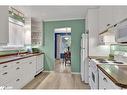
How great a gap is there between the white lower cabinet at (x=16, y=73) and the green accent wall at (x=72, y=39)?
183 cm

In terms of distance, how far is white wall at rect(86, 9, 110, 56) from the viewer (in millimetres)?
4500

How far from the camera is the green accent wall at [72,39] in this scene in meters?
6.05

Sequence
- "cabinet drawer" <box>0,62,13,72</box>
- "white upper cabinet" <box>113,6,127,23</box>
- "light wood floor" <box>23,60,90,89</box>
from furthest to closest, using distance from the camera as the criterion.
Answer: "light wood floor" <box>23,60,90,89</box> → "cabinet drawer" <box>0,62,13,72</box> → "white upper cabinet" <box>113,6,127,23</box>

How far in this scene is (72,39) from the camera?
6.10 meters

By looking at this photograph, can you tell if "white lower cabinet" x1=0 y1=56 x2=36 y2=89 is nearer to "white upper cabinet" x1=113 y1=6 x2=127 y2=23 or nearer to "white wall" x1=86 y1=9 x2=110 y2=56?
"white wall" x1=86 y1=9 x2=110 y2=56

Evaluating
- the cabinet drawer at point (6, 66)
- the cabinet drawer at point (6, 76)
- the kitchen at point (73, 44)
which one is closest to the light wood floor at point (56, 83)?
the kitchen at point (73, 44)

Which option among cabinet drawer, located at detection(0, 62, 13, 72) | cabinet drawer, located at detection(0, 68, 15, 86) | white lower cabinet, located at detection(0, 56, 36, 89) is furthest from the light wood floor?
cabinet drawer, located at detection(0, 62, 13, 72)

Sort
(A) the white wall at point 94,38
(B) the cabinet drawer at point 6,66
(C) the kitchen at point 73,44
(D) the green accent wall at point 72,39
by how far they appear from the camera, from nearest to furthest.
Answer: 1. (C) the kitchen at point 73,44
2. (B) the cabinet drawer at point 6,66
3. (A) the white wall at point 94,38
4. (D) the green accent wall at point 72,39

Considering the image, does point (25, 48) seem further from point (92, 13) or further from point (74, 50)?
point (92, 13)

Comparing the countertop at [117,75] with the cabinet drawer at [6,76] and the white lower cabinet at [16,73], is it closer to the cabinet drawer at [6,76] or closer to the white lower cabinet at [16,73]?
the white lower cabinet at [16,73]

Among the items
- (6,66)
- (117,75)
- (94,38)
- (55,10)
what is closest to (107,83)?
(117,75)
